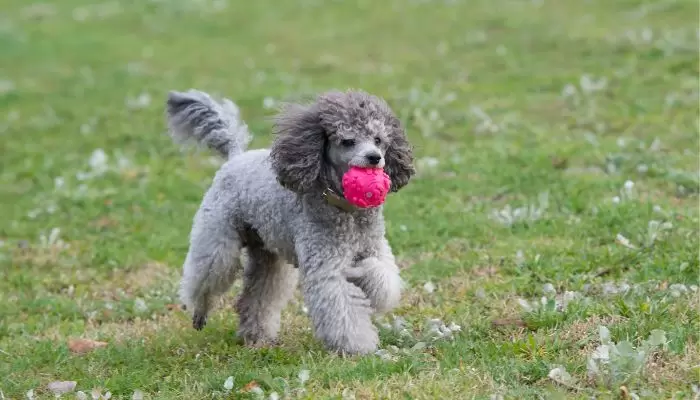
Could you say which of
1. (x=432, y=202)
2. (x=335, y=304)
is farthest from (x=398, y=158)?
(x=432, y=202)

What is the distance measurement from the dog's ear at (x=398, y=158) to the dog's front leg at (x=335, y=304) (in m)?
0.52

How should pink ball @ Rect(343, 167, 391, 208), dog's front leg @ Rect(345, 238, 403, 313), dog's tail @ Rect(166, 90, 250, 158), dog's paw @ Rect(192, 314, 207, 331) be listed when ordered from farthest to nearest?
dog's tail @ Rect(166, 90, 250, 158)
dog's paw @ Rect(192, 314, 207, 331)
dog's front leg @ Rect(345, 238, 403, 313)
pink ball @ Rect(343, 167, 391, 208)

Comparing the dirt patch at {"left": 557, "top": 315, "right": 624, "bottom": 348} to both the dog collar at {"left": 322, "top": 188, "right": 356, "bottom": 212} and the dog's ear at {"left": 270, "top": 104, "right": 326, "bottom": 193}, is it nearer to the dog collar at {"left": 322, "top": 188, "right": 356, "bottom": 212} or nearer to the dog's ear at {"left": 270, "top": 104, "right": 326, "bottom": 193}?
the dog collar at {"left": 322, "top": 188, "right": 356, "bottom": 212}

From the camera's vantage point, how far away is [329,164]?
5562mm

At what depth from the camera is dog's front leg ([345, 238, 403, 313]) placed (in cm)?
554

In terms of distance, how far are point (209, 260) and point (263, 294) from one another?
0.46 metres

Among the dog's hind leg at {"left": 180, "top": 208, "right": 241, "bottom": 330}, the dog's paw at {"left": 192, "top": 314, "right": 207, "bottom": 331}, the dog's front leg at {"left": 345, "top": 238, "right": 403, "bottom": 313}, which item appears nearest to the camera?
the dog's front leg at {"left": 345, "top": 238, "right": 403, "bottom": 313}

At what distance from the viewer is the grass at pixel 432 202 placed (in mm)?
5277

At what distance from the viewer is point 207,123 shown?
6730 mm

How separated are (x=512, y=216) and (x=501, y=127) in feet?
10.8

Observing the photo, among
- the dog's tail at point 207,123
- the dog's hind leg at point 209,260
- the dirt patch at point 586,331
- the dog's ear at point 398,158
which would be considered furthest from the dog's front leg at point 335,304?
the dog's tail at point 207,123

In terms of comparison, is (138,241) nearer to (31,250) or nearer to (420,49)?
(31,250)

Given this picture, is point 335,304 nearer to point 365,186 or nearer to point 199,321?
point 365,186

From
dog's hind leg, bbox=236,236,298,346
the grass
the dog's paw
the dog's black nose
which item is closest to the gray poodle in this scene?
the dog's black nose
